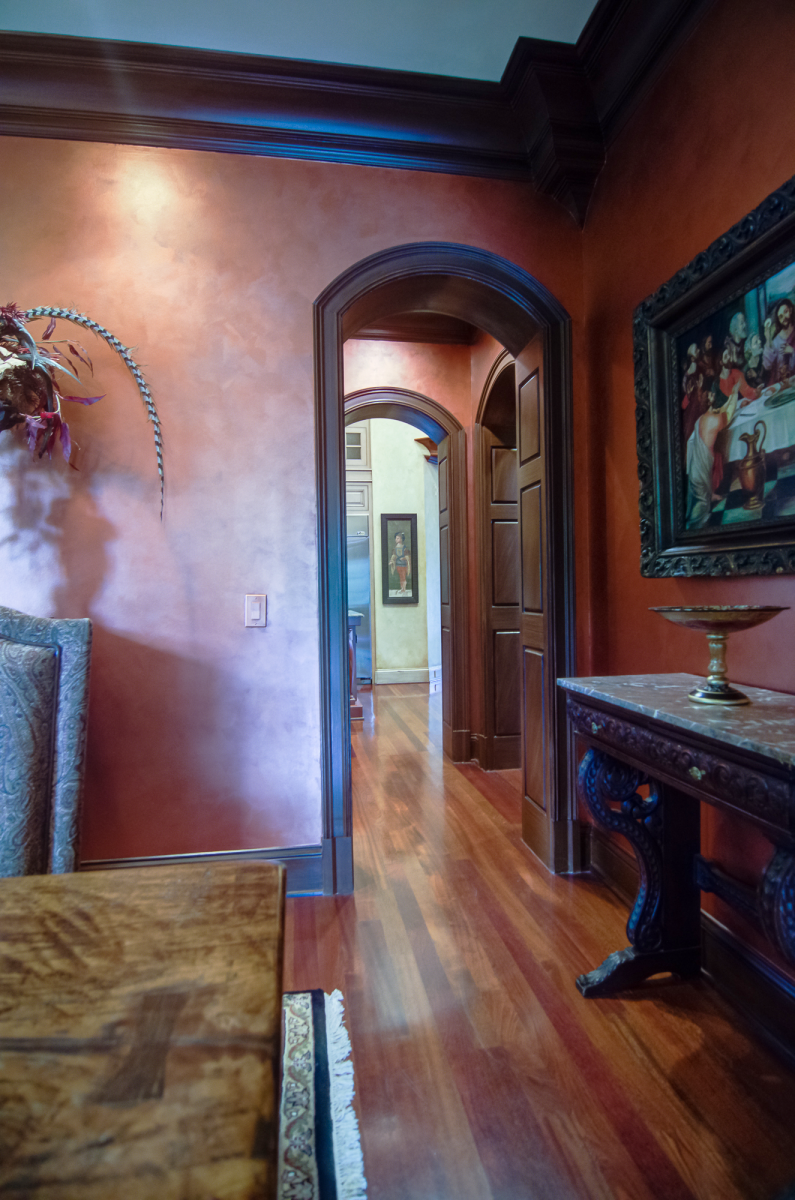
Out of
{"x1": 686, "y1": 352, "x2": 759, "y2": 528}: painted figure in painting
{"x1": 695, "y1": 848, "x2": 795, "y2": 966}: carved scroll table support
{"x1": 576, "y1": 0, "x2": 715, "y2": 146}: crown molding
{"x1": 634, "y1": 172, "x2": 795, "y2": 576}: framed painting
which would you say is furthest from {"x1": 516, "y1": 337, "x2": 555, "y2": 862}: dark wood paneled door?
{"x1": 695, "y1": 848, "x2": 795, "y2": 966}: carved scroll table support

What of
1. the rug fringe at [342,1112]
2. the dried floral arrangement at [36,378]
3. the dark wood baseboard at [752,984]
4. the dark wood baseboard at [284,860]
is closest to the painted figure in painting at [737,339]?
the dark wood baseboard at [752,984]

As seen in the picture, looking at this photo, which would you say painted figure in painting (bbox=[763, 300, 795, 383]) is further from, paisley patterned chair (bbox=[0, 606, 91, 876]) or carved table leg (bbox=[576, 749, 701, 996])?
paisley patterned chair (bbox=[0, 606, 91, 876])

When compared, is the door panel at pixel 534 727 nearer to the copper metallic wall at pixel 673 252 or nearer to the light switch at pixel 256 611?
the copper metallic wall at pixel 673 252

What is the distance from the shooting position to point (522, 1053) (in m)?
1.66

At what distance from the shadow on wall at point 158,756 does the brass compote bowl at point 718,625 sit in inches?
68.7

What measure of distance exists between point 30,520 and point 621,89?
284 cm

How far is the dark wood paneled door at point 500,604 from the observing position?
432 centimetres

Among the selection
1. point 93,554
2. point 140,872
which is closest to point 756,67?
point 140,872

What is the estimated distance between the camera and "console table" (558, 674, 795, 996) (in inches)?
48.6

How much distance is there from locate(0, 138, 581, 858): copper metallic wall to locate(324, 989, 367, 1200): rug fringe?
89 centimetres

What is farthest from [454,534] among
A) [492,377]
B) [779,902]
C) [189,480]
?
[779,902]

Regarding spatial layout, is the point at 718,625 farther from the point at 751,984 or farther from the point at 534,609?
the point at 534,609

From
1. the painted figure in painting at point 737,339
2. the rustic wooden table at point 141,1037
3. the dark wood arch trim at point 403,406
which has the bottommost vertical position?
the rustic wooden table at point 141,1037

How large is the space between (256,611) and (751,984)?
6.84ft
